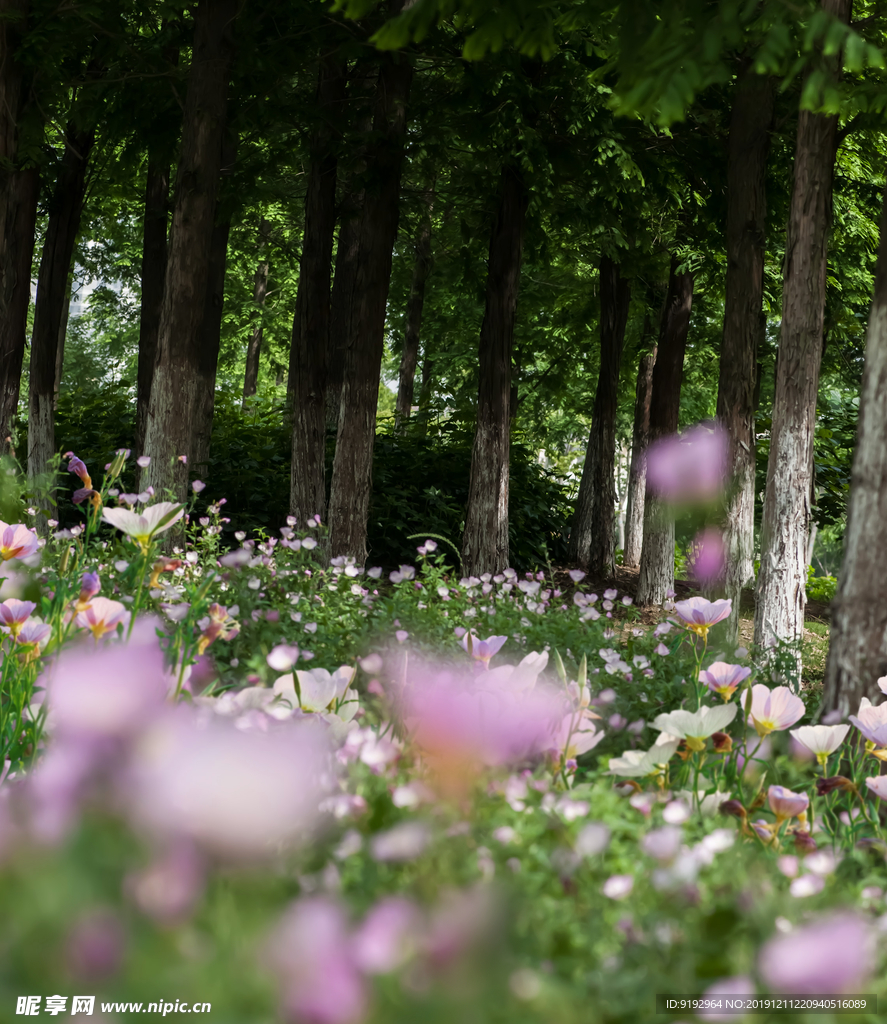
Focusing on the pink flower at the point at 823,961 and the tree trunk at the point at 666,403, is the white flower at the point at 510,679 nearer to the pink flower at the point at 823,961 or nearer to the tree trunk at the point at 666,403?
the pink flower at the point at 823,961

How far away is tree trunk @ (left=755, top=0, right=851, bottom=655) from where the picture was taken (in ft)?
23.3

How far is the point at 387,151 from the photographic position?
9.02m

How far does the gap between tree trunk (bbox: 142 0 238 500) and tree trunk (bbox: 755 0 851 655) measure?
476cm

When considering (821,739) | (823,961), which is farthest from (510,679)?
(823,961)

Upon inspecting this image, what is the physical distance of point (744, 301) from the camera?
8.55 meters

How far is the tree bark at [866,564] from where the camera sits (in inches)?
123

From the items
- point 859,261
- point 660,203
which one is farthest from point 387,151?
point 859,261

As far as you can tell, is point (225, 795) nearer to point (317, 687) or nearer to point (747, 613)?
point (317, 687)

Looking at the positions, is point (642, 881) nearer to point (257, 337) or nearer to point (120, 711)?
point (120, 711)

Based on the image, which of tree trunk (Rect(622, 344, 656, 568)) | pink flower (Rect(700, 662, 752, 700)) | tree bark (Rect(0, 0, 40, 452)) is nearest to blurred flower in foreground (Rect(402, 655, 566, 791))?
pink flower (Rect(700, 662, 752, 700))

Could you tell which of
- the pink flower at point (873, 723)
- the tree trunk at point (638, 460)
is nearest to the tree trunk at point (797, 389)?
the pink flower at point (873, 723)

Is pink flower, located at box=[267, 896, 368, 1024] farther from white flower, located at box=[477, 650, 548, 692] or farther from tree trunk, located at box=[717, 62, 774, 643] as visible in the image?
tree trunk, located at box=[717, 62, 774, 643]

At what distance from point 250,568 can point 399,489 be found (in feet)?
28.5

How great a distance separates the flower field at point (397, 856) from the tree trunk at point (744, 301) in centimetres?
660
